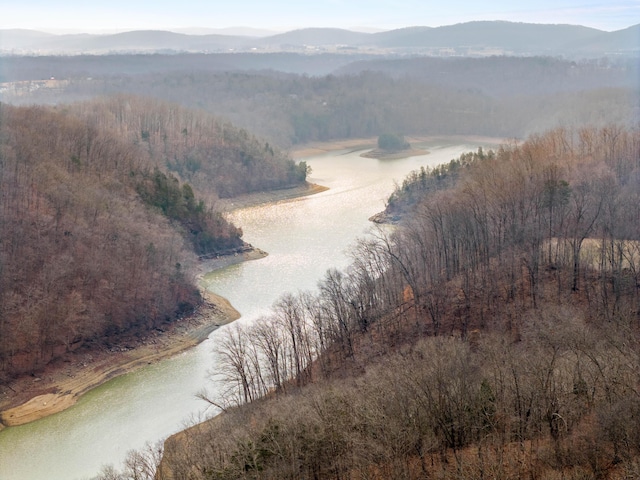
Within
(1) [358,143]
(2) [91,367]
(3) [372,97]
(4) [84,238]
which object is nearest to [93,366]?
(2) [91,367]

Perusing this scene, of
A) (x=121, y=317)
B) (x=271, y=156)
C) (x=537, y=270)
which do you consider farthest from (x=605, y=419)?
(x=271, y=156)

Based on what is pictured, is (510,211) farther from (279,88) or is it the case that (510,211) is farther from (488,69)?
(488,69)

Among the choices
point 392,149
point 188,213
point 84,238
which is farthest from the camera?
point 392,149

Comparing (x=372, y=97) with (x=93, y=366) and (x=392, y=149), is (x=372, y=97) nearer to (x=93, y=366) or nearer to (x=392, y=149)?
(x=392, y=149)

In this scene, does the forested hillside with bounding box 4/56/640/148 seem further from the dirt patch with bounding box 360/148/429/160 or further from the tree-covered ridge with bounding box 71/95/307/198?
the tree-covered ridge with bounding box 71/95/307/198

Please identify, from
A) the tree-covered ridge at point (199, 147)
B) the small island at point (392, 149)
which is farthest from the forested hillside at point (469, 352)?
the small island at point (392, 149)

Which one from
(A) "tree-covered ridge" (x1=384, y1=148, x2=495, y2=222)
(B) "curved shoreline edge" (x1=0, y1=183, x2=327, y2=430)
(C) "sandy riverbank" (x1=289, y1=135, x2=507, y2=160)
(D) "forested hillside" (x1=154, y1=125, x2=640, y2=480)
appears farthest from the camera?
(C) "sandy riverbank" (x1=289, y1=135, x2=507, y2=160)

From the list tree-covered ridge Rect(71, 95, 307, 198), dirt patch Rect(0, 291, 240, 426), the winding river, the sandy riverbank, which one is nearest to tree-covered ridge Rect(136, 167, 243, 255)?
the winding river
